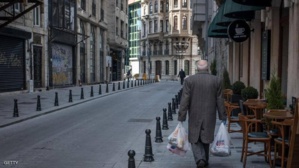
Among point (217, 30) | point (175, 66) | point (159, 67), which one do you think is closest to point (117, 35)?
point (175, 66)

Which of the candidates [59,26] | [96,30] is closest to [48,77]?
[59,26]

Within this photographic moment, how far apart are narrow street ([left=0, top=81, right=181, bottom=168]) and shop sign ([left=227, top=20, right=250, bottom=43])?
4055 mm

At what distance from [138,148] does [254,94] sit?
4.88 m

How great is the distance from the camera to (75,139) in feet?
33.1

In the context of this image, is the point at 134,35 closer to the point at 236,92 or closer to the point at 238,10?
the point at 236,92

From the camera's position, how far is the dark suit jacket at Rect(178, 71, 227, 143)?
640 cm

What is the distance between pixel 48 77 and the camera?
30578 millimetres

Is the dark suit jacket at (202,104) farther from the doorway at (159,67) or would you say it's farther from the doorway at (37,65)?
the doorway at (159,67)

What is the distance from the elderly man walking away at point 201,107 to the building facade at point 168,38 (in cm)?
7527

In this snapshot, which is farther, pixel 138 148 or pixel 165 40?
pixel 165 40

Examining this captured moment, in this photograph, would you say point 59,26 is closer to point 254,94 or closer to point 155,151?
point 254,94

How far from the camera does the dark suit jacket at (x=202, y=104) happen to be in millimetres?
6398

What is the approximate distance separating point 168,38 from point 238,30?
247 ft

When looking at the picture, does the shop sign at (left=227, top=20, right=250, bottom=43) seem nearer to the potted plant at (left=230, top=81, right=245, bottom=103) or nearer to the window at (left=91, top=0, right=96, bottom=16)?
the potted plant at (left=230, top=81, right=245, bottom=103)
